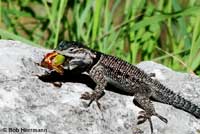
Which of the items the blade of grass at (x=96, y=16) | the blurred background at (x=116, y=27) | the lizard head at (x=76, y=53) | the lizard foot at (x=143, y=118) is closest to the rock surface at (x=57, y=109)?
the lizard foot at (x=143, y=118)

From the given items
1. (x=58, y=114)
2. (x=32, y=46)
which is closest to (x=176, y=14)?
(x=32, y=46)

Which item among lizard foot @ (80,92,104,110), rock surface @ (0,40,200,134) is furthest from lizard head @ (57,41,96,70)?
lizard foot @ (80,92,104,110)

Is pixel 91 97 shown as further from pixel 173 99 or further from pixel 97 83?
pixel 173 99

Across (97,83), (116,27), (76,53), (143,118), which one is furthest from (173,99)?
(116,27)

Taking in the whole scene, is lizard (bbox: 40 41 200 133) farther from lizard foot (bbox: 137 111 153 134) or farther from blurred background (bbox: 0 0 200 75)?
blurred background (bbox: 0 0 200 75)

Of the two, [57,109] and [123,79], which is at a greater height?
[123,79]

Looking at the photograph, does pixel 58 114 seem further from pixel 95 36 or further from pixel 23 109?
pixel 95 36
